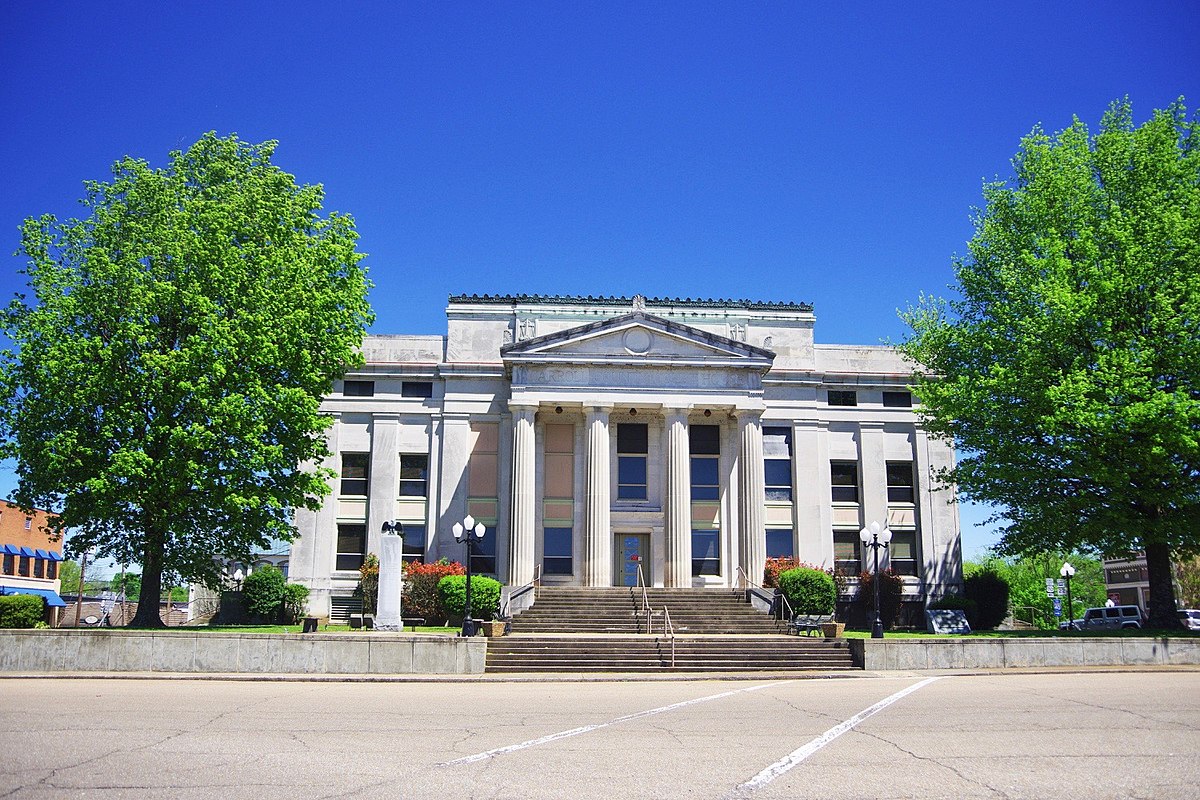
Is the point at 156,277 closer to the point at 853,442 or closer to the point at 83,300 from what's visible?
the point at 83,300

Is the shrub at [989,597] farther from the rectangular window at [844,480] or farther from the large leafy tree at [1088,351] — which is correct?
the large leafy tree at [1088,351]

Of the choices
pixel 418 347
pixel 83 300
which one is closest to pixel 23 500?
pixel 83 300

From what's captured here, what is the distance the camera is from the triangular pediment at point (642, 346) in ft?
127

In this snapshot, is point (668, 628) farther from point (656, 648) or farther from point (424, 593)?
point (424, 593)

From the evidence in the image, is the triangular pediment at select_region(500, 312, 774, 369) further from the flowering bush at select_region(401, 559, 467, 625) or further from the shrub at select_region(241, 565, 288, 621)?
the shrub at select_region(241, 565, 288, 621)

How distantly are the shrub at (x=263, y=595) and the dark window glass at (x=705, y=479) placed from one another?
1743cm

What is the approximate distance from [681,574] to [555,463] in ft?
24.9

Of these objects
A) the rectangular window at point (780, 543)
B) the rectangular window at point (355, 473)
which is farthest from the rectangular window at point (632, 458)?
the rectangular window at point (355, 473)

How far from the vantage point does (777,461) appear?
141 feet

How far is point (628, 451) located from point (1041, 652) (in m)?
20.5

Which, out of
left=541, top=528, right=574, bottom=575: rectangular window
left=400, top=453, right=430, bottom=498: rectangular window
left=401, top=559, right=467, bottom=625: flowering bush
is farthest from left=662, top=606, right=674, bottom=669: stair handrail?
left=400, top=453, right=430, bottom=498: rectangular window

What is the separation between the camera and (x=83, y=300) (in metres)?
28.2

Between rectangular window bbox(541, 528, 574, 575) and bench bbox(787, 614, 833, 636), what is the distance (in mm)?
10055

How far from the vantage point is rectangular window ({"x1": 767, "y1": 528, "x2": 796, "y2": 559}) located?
42031 millimetres
